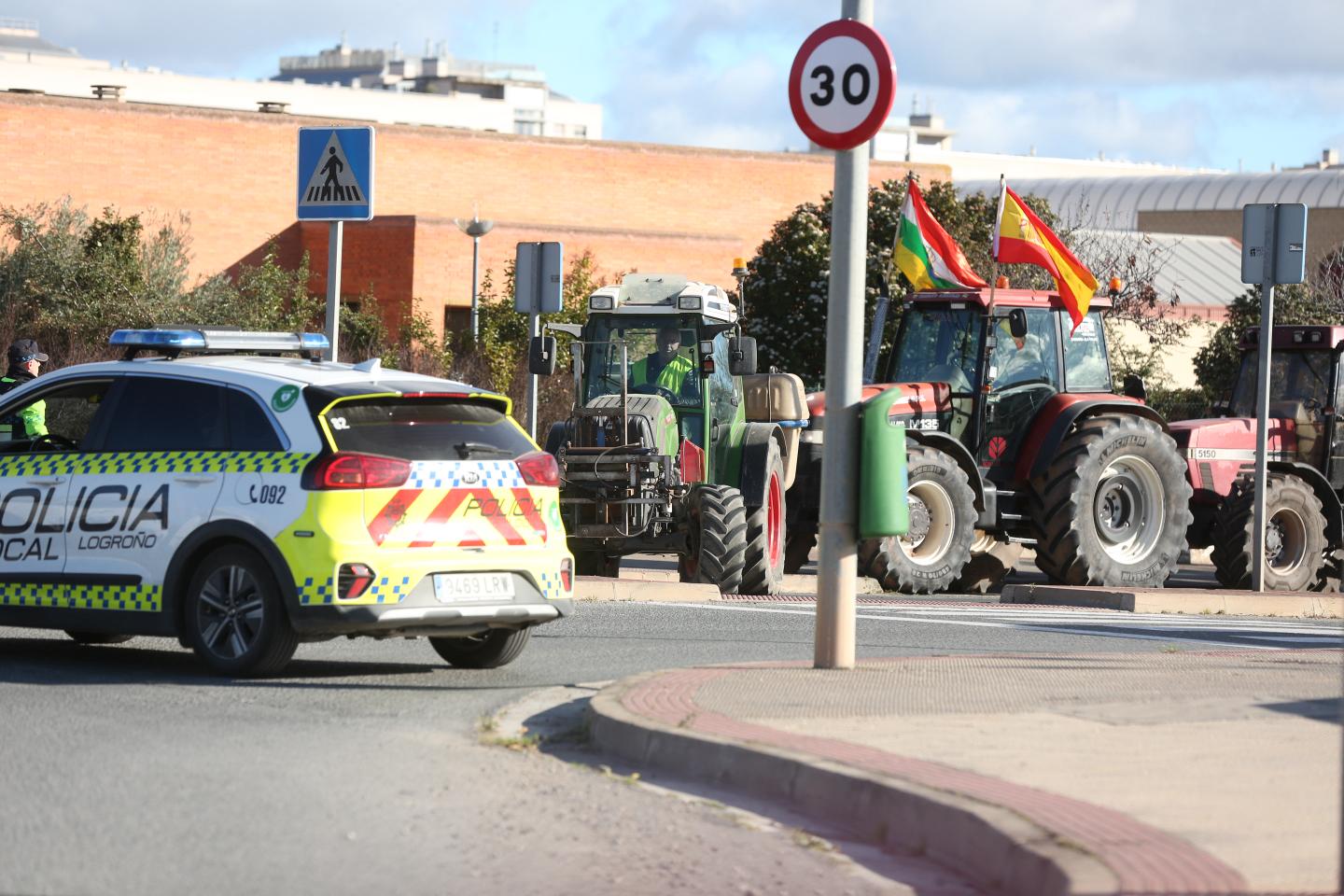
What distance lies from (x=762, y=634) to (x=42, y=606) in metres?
4.90

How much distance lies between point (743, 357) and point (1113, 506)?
17.4ft

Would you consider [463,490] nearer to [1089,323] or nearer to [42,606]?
[42,606]

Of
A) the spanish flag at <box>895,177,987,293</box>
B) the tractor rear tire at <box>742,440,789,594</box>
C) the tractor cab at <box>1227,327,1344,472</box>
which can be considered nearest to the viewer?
the tractor rear tire at <box>742,440,789,594</box>

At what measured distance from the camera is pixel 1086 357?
68.4 ft

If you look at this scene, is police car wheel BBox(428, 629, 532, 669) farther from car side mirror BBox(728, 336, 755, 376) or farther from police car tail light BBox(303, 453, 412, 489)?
car side mirror BBox(728, 336, 755, 376)

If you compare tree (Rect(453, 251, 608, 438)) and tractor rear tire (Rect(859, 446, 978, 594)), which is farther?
tree (Rect(453, 251, 608, 438))

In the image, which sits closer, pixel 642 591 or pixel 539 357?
pixel 642 591

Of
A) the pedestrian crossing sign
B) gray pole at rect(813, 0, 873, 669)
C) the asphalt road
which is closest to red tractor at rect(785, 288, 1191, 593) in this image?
the pedestrian crossing sign

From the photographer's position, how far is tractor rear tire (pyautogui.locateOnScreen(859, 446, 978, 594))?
19094mm

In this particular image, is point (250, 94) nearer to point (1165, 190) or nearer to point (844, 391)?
point (1165, 190)

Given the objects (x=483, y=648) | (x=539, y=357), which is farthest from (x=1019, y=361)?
(x=483, y=648)

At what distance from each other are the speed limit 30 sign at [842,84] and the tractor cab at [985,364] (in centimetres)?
973

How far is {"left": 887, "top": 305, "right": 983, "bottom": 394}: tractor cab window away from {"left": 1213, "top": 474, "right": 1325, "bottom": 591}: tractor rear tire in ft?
10.8

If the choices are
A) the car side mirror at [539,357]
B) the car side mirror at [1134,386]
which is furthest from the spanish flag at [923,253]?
the car side mirror at [539,357]
